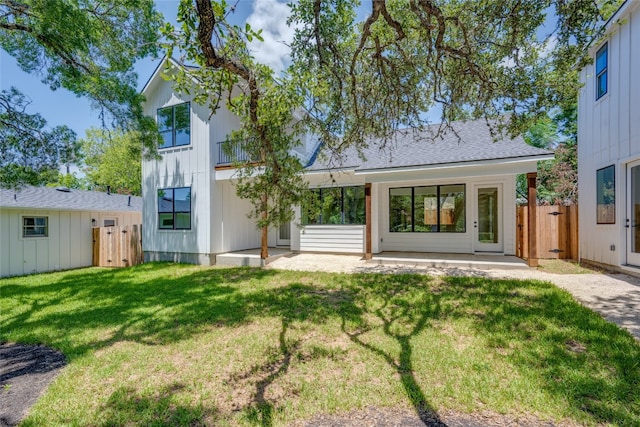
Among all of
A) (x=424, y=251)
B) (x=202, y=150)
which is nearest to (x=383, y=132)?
(x=424, y=251)

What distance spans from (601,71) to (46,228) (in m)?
19.3

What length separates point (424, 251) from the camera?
36.1 ft

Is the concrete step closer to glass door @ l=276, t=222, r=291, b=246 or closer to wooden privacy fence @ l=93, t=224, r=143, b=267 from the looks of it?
glass door @ l=276, t=222, r=291, b=246

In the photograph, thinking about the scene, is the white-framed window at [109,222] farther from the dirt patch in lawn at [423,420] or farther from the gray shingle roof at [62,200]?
the dirt patch in lawn at [423,420]

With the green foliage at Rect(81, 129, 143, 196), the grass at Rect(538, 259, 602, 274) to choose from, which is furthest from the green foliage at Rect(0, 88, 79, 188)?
the green foliage at Rect(81, 129, 143, 196)

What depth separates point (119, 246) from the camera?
12.3 metres

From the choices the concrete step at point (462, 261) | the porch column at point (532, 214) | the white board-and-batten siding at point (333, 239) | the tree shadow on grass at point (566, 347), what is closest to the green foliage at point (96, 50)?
the white board-and-batten siding at point (333, 239)

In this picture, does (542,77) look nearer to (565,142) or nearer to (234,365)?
(234,365)

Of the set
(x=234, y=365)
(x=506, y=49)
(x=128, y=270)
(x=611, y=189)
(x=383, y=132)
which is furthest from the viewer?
(x=128, y=270)

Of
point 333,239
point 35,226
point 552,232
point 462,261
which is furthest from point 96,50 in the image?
point 552,232

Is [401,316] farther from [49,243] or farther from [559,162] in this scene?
[559,162]

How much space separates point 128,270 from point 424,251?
1047 cm

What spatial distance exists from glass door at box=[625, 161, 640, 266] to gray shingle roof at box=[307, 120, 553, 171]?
1624 millimetres

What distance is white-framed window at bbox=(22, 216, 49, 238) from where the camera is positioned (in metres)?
11.5
